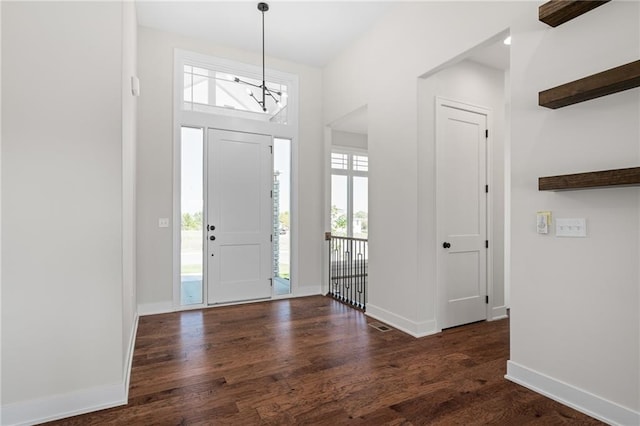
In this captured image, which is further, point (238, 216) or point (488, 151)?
point (238, 216)

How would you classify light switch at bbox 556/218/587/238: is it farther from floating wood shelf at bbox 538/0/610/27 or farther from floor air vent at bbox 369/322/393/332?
floor air vent at bbox 369/322/393/332

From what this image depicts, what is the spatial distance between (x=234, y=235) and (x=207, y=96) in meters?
1.93

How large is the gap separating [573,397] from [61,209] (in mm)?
3345

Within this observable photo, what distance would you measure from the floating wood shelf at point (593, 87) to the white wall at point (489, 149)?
1353 mm

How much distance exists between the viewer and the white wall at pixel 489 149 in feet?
11.3

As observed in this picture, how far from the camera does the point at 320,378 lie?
2494 mm

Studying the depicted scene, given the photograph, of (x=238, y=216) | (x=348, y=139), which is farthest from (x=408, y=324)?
(x=348, y=139)

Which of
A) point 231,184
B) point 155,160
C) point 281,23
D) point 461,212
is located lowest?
point 461,212

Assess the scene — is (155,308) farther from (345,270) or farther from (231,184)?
(345,270)

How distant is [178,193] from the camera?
4.28 m

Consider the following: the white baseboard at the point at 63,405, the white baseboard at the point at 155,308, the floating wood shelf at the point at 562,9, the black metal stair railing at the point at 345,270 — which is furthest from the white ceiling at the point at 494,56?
the white baseboard at the point at 155,308

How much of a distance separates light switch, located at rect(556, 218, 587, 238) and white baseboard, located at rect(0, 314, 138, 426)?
117 inches

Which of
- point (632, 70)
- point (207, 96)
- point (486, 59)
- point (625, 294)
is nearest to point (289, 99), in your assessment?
point (207, 96)

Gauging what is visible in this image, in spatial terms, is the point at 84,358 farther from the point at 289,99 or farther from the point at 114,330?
the point at 289,99
